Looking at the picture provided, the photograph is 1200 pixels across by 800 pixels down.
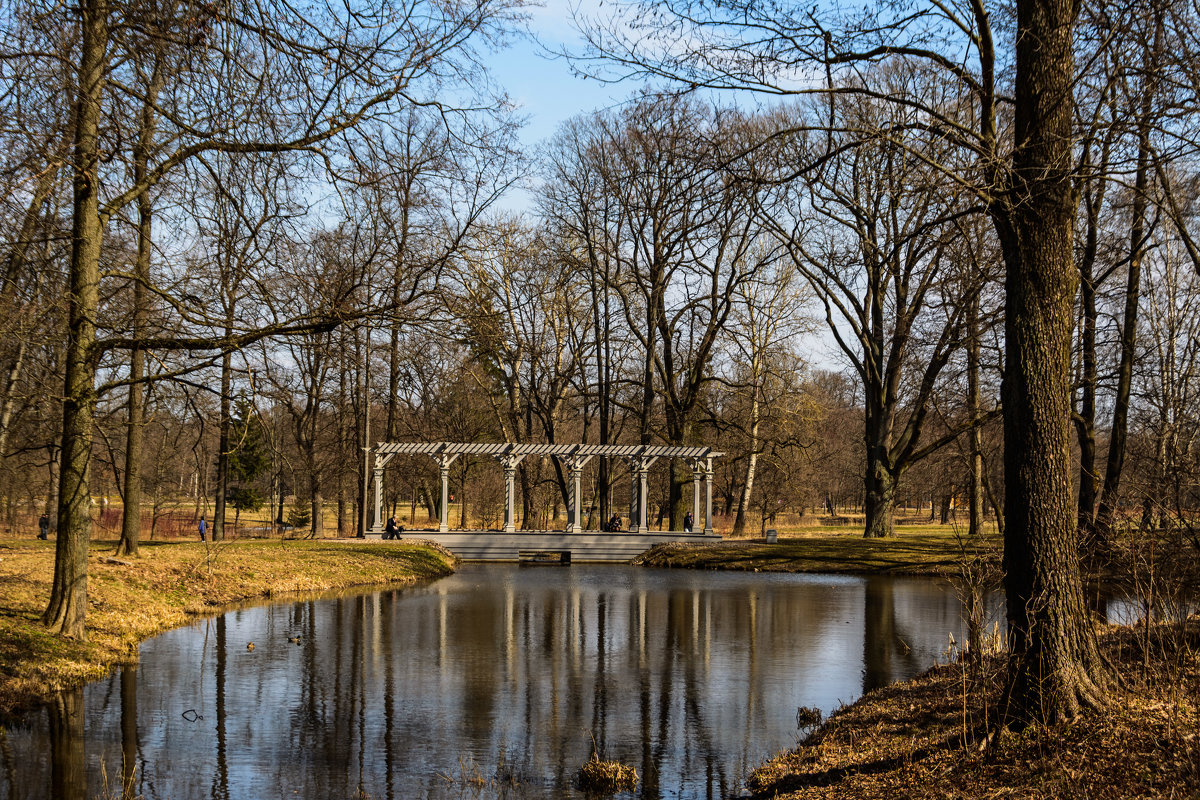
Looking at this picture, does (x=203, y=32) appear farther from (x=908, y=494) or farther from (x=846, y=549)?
(x=908, y=494)

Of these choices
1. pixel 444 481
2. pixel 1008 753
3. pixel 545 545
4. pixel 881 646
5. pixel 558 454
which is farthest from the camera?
pixel 558 454

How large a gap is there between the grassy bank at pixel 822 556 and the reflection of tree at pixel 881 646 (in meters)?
6.03

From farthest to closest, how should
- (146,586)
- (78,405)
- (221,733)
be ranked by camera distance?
(146,586) → (78,405) → (221,733)

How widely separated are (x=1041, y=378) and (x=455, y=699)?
6614mm

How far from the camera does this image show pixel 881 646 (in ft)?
44.3

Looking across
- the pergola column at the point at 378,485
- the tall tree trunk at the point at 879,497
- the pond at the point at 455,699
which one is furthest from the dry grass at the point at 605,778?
the pergola column at the point at 378,485

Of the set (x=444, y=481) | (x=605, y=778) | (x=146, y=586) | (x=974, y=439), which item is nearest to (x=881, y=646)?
(x=605, y=778)

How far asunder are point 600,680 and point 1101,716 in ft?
20.3

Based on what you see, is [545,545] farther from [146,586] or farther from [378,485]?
[146,586]

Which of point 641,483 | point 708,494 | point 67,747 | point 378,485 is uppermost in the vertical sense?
point 641,483

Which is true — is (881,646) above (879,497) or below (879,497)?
below

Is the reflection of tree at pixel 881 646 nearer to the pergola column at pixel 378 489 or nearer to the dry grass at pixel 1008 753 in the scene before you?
the dry grass at pixel 1008 753

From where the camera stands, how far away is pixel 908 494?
6319cm

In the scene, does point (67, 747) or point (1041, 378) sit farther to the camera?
point (67, 747)
